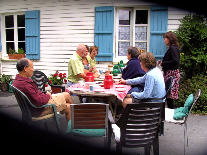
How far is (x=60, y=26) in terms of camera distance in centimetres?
732

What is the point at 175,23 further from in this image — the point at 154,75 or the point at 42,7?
the point at 42,7

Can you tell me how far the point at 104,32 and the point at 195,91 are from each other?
130 inches

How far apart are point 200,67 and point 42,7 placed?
5.58 meters

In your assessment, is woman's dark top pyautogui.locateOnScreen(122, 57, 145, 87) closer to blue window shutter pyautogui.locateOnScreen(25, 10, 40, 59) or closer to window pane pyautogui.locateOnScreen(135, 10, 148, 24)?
window pane pyautogui.locateOnScreen(135, 10, 148, 24)

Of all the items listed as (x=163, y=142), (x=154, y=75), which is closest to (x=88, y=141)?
(x=163, y=142)

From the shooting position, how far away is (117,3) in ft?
21.7

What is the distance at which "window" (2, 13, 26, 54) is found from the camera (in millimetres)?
8031

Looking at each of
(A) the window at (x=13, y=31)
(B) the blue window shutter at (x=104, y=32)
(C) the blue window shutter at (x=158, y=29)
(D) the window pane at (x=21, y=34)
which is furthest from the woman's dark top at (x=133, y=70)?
(D) the window pane at (x=21, y=34)

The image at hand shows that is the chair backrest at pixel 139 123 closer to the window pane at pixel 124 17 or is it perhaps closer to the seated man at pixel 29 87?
the seated man at pixel 29 87

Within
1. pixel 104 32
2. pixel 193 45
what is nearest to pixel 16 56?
pixel 104 32

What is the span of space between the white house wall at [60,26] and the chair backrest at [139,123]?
16.3ft

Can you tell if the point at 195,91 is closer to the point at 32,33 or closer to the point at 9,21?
the point at 32,33

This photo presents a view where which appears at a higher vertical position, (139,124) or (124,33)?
(124,33)

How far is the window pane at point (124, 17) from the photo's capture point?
6926 millimetres
